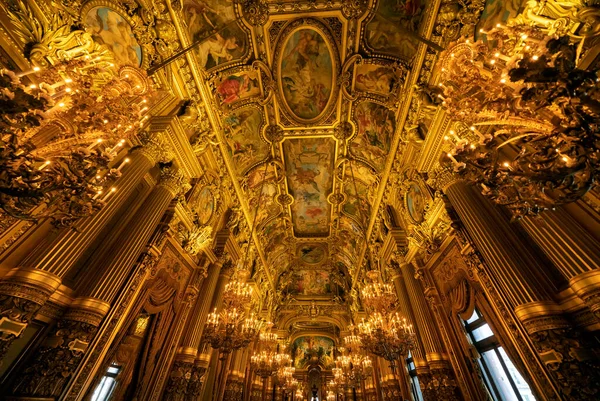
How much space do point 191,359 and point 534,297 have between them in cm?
818

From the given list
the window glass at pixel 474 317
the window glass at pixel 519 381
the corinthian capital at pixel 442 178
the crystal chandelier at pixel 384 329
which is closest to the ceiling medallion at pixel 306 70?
the corinthian capital at pixel 442 178

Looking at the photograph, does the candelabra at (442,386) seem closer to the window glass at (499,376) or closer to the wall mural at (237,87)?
the window glass at (499,376)

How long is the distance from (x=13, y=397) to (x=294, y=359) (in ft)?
70.1

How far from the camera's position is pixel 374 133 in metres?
9.51

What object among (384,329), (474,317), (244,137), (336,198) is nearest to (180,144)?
(244,137)

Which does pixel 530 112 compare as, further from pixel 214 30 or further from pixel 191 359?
pixel 191 359

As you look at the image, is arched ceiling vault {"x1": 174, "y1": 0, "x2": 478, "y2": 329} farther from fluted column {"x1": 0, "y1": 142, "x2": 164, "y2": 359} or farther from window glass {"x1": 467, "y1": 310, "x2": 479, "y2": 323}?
fluted column {"x1": 0, "y1": 142, "x2": 164, "y2": 359}

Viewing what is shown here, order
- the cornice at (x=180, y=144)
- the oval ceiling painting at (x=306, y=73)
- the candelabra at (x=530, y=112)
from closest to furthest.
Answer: the candelabra at (x=530, y=112) < the cornice at (x=180, y=144) < the oval ceiling painting at (x=306, y=73)

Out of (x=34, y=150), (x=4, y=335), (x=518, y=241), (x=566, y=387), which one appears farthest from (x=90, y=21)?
(x=566, y=387)

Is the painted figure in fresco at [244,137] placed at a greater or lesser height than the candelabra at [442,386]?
greater

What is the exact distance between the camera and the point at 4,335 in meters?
3.12

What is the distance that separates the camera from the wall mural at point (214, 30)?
21.2 feet

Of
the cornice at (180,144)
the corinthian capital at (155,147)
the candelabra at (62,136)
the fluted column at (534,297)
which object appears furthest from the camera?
the cornice at (180,144)

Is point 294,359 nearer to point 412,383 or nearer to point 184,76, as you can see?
point 412,383
